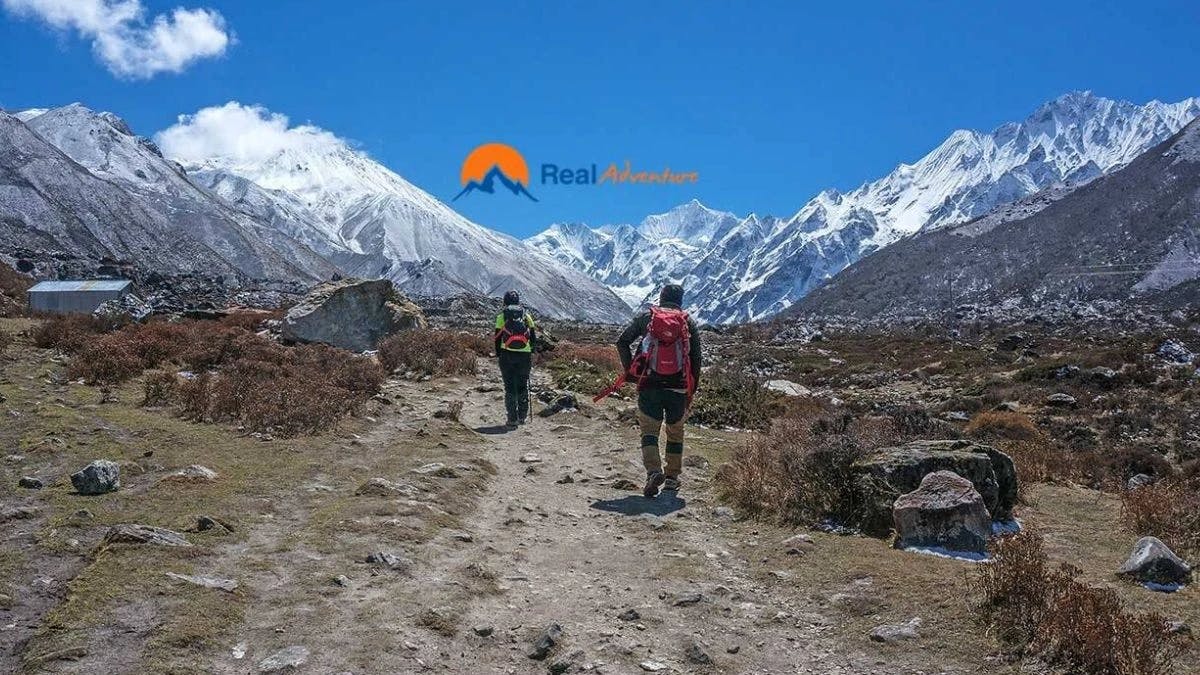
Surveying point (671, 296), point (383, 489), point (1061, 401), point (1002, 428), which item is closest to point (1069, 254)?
point (1061, 401)

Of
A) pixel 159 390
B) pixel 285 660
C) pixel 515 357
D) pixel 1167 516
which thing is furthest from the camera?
pixel 515 357

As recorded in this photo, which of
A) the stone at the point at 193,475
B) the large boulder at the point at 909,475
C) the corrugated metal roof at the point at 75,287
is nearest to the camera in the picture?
the large boulder at the point at 909,475

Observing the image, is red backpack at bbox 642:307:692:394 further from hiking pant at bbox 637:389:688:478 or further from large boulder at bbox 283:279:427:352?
large boulder at bbox 283:279:427:352

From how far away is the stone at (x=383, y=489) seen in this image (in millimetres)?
8102

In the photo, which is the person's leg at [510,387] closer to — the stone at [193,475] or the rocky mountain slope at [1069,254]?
the stone at [193,475]

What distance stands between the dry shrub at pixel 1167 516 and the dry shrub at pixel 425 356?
15.5 m

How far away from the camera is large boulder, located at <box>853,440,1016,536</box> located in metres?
7.46

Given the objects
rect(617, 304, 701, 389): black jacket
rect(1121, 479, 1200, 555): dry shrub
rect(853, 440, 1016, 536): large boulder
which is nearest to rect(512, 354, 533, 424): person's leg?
rect(617, 304, 701, 389): black jacket

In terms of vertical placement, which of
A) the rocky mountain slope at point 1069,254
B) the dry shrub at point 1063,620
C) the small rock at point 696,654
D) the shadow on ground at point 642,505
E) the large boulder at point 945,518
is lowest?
the small rock at point 696,654

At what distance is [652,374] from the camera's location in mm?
9547

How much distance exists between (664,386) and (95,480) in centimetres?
591

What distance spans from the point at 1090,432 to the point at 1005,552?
49.7ft

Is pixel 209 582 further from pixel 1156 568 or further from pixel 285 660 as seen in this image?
pixel 1156 568

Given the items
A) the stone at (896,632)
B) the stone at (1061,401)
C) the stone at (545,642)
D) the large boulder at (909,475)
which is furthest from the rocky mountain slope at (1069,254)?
the stone at (545,642)
